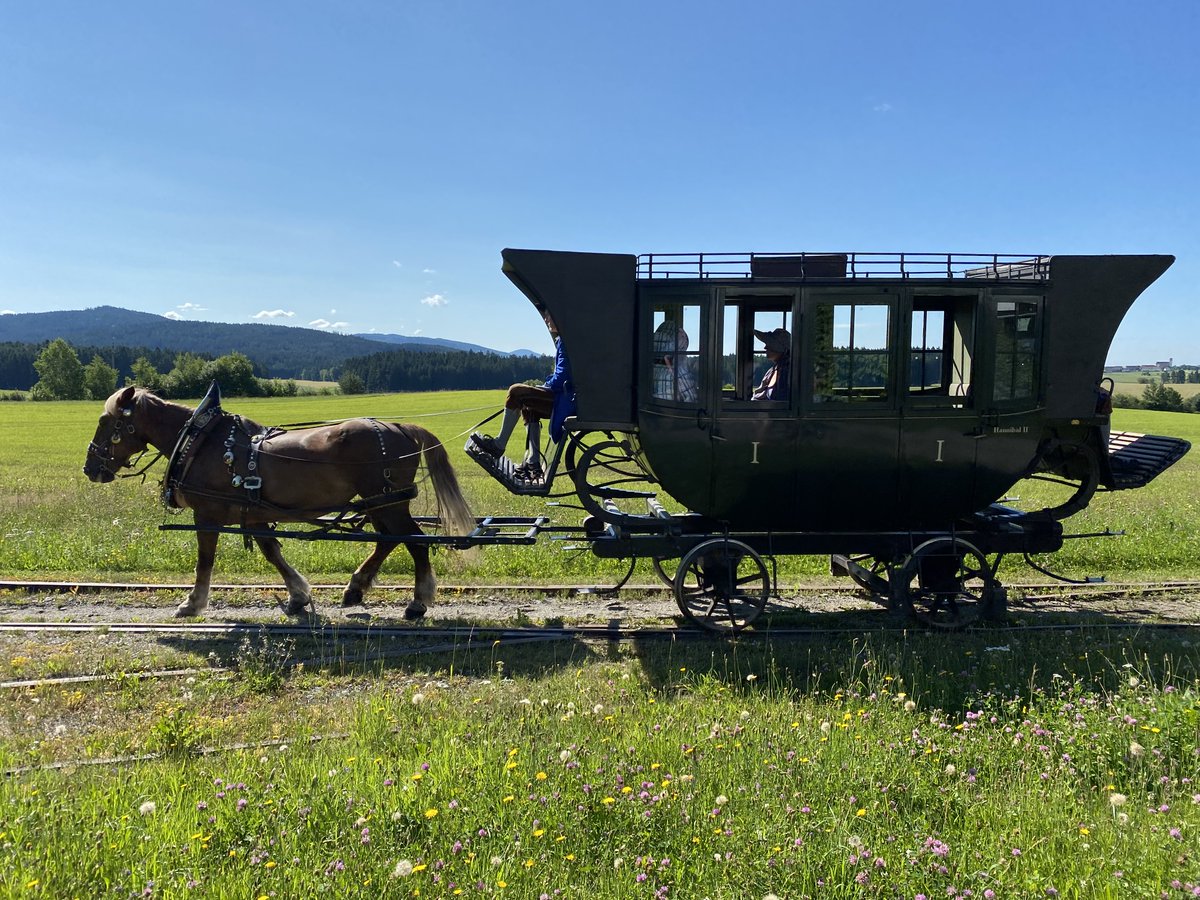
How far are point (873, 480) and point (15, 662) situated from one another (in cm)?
745

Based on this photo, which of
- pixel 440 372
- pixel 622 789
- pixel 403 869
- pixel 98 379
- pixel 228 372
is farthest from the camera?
pixel 440 372

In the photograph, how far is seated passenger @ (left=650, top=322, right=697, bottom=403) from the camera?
22.2 feet

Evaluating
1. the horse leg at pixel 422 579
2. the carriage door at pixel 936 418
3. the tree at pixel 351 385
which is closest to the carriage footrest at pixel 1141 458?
the carriage door at pixel 936 418

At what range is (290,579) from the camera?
801cm

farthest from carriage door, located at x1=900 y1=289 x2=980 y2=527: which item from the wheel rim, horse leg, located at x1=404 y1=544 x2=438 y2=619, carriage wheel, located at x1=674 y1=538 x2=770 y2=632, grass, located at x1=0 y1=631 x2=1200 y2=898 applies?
horse leg, located at x1=404 y1=544 x2=438 y2=619

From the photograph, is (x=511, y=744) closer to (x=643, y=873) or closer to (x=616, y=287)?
(x=643, y=873)

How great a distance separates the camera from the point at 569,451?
286 inches

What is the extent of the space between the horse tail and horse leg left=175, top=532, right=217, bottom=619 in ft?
7.49

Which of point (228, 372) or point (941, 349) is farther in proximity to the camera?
point (228, 372)

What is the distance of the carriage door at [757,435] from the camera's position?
22.1 feet

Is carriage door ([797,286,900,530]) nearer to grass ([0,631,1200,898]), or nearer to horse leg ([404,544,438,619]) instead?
grass ([0,631,1200,898])

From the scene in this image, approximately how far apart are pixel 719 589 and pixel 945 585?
2274 millimetres

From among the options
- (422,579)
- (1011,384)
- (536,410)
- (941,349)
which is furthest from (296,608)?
(1011,384)

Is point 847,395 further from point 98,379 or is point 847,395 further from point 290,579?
point 98,379
